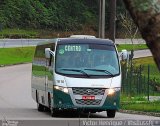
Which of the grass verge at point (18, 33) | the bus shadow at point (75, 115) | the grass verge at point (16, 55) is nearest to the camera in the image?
the bus shadow at point (75, 115)

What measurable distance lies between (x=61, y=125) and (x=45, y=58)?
7225 mm

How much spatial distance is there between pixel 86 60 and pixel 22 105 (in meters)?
6.55

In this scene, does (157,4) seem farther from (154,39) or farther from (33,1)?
(33,1)

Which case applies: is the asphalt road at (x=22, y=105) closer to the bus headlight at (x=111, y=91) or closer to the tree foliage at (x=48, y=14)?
the bus headlight at (x=111, y=91)

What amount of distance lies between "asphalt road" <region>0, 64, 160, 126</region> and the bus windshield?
4.78ft

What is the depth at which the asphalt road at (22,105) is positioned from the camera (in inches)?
683

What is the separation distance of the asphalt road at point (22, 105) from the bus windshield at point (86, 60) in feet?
4.78

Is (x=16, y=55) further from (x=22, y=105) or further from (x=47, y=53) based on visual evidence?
(x=47, y=53)

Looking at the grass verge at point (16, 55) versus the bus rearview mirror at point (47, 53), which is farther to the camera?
the grass verge at point (16, 55)

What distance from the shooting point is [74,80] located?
62.3ft

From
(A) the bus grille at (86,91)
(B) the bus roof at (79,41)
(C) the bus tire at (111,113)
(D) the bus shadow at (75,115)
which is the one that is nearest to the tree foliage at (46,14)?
(D) the bus shadow at (75,115)

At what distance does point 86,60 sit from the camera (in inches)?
769

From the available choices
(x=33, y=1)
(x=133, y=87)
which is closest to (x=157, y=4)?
(x=133, y=87)

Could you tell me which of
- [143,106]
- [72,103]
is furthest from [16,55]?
[72,103]
